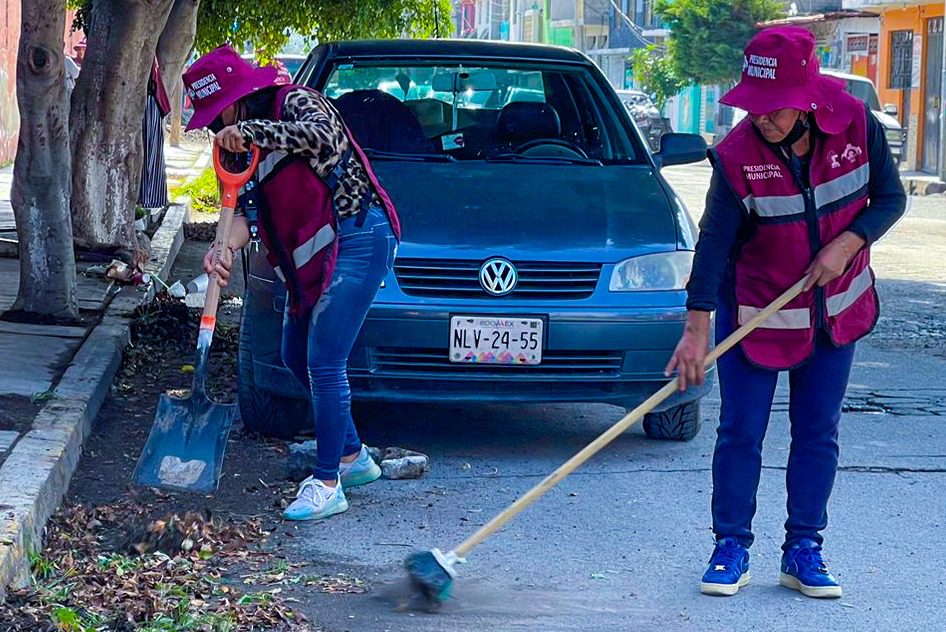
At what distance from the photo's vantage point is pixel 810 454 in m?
4.29

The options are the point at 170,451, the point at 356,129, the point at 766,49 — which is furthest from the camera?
the point at 356,129

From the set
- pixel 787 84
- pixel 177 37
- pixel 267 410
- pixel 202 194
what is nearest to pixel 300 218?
pixel 267 410

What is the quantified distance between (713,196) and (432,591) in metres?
1.36

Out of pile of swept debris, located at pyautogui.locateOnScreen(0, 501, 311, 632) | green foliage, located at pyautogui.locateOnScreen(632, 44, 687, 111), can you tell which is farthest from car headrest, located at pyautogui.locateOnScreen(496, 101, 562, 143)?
green foliage, located at pyautogui.locateOnScreen(632, 44, 687, 111)

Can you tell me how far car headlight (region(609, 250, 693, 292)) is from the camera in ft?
18.7

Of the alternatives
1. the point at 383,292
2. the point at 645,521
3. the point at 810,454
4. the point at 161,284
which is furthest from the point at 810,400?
the point at 161,284

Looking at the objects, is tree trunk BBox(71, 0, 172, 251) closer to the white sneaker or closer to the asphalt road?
the asphalt road

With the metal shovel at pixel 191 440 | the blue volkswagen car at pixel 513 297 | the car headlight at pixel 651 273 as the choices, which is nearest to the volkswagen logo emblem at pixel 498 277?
the blue volkswagen car at pixel 513 297

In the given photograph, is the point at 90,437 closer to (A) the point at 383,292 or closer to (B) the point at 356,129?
(A) the point at 383,292

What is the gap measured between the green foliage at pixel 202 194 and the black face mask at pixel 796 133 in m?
13.2

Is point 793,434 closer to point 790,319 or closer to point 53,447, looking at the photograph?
point 790,319

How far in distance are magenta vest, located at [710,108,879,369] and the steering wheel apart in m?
2.70

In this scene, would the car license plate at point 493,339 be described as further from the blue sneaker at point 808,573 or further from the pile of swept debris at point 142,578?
the blue sneaker at point 808,573

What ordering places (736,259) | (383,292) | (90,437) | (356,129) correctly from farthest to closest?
(356,129)
(90,437)
(383,292)
(736,259)
